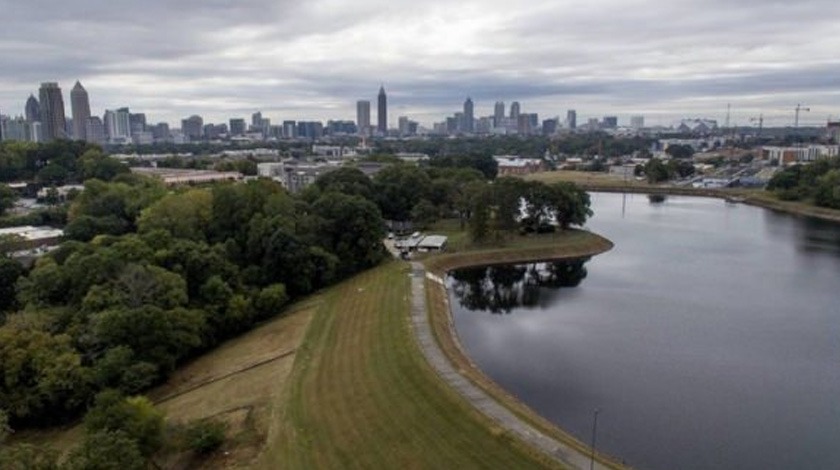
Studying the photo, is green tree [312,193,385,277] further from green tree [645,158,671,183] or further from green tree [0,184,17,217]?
green tree [645,158,671,183]

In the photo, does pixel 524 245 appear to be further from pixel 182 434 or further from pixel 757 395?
pixel 182 434

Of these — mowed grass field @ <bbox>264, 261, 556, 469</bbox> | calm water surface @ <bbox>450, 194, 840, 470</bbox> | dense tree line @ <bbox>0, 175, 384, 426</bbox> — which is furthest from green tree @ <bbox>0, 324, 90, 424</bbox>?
calm water surface @ <bbox>450, 194, 840, 470</bbox>

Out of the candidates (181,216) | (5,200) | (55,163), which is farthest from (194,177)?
(181,216)

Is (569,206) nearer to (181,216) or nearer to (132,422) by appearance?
(181,216)

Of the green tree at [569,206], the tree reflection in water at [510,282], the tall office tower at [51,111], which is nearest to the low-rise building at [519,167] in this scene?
the green tree at [569,206]

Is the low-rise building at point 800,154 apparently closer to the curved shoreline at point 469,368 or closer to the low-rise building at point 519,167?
the low-rise building at point 519,167

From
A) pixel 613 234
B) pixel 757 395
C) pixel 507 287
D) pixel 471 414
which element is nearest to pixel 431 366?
pixel 471 414
